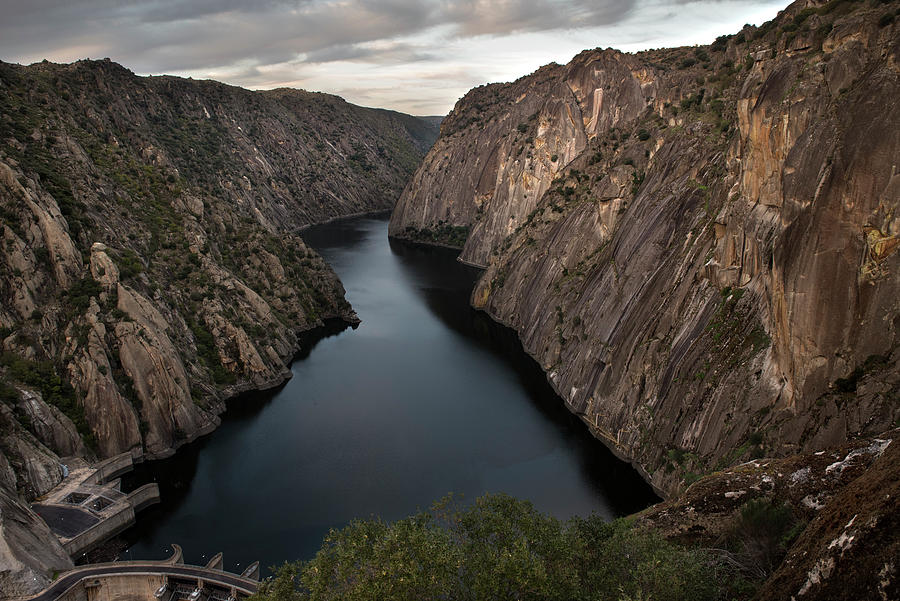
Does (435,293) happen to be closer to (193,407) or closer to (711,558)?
(193,407)

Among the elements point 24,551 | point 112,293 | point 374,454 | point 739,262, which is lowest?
point 374,454

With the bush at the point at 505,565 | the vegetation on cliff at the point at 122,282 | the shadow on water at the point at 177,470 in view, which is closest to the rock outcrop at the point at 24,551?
the shadow on water at the point at 177,470

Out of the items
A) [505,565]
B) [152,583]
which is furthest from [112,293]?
[505,565]

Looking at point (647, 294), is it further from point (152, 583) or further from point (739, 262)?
point (152, 583)

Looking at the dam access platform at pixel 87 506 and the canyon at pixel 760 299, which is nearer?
the canyon at pixel 760 299

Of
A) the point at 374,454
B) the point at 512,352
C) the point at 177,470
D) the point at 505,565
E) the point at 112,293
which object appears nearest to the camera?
the point at 505,565

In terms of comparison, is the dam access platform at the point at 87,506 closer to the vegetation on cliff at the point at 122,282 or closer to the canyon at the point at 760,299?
the vegetation on cliff at the point at 122,282
